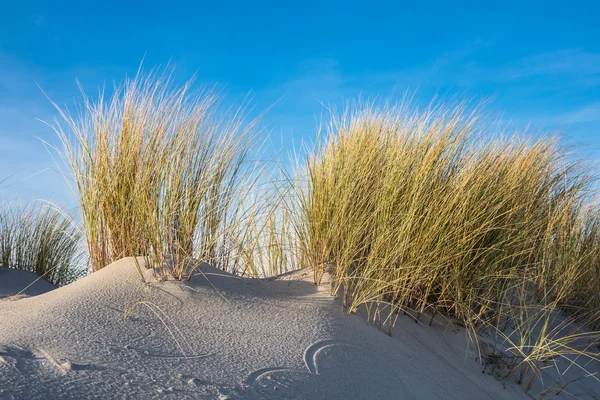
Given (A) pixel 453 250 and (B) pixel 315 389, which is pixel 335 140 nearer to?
(A) pixel 453 250

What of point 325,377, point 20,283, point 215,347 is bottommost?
point 325,377

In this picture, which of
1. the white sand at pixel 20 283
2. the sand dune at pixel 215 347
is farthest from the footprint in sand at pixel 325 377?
the white sand at pixel 20 283

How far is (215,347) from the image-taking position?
2.00 m

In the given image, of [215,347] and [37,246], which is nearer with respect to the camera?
[215,347]

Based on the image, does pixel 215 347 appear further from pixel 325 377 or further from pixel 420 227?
pixel 420 227

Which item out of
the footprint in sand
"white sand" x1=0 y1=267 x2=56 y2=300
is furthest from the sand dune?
"white sand" x1=0 y1=267 x2=56 y2=300

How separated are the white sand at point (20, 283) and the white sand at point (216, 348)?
147cm

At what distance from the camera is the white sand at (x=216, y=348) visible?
1676mm

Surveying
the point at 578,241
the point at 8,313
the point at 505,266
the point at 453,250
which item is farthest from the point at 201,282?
the point at 578,241

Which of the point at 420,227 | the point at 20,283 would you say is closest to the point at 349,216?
the point at 420,227

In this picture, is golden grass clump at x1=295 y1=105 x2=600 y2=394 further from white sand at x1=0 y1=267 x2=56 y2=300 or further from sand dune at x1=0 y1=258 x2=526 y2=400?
white sand at x1=0 y1=267 x2=56 y2=300

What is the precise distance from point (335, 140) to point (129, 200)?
1322mm

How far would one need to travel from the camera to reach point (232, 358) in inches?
75.8

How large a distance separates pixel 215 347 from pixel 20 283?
285 cm
